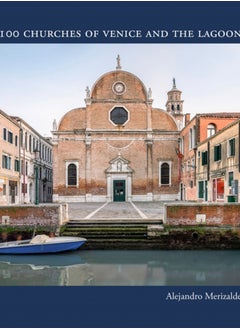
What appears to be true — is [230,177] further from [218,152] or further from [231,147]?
[218,152]

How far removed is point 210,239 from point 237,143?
7.26 metres

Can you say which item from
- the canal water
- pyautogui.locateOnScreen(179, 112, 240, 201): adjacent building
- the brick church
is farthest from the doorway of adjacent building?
the canal water

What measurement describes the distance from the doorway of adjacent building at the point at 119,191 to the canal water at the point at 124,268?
682 inches

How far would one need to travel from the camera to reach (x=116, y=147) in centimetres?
2966

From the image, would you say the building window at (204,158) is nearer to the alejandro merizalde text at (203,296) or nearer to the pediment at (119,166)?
the pediment at (119,166)

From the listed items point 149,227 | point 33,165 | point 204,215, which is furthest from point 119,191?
point 204,215

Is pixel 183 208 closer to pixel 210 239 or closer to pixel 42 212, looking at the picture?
pixel 210 239

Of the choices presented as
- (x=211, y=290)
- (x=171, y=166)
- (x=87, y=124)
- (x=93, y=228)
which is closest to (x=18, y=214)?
(x=93, y=228)

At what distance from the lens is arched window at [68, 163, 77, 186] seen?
95.6 feet

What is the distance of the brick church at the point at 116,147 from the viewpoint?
95.6ft

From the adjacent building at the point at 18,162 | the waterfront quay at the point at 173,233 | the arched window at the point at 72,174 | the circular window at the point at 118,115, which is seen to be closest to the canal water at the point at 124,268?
the waterfront quay at the point at 173,233

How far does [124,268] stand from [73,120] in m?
21.7

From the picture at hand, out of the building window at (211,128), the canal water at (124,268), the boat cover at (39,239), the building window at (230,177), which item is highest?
the building window at (211,128)

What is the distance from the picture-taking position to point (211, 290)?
550 cm
